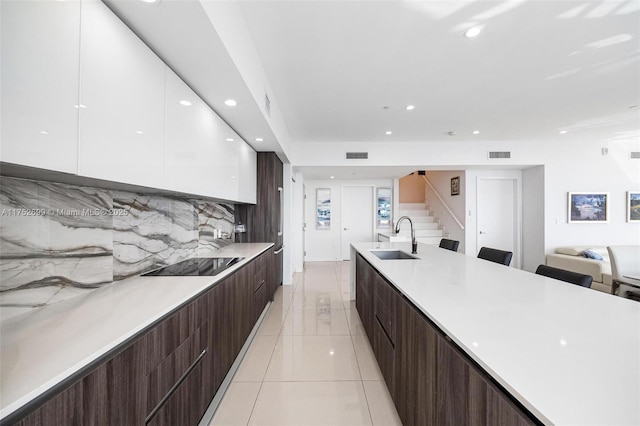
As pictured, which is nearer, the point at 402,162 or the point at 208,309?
the point at 208,309

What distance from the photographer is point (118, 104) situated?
113 centimetres

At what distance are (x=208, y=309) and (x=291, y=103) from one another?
272 cm

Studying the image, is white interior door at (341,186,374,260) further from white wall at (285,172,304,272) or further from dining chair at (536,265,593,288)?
dining chair at (536,265,593,288)

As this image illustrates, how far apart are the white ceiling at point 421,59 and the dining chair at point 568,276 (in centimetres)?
188

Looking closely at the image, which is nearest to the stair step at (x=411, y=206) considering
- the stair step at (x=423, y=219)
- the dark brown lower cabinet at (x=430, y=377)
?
the stair step at (x=423, y=219)

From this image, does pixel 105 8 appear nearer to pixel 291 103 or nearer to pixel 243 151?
pixel 243 151

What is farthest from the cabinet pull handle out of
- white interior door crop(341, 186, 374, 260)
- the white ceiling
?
white interior door crop(341, 186, 374, 260)

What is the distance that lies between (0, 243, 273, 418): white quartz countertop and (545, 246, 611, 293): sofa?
567 centimetres

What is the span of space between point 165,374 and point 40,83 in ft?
3.99

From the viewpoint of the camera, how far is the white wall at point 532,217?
525 centimetres

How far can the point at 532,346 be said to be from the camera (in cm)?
78

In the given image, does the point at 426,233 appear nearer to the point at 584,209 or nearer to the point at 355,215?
the point at 355,215

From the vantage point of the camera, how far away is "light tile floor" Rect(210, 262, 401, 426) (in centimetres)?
159

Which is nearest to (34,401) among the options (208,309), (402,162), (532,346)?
(208,309)
